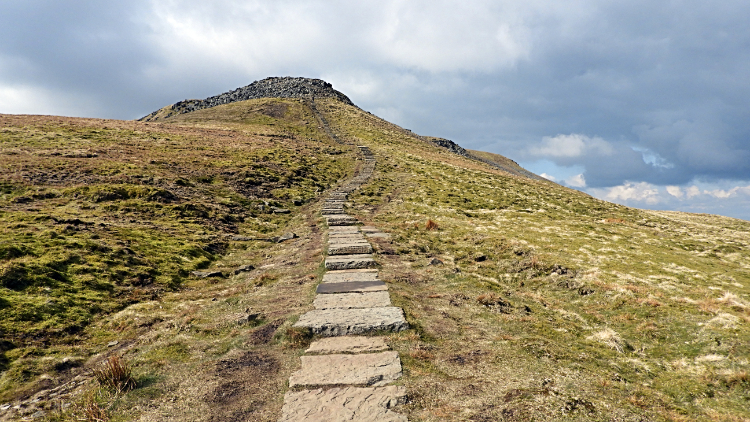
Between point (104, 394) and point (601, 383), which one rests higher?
point (601, 383)

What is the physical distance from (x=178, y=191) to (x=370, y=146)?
45212mm

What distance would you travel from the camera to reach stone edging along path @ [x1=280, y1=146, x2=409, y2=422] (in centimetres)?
560

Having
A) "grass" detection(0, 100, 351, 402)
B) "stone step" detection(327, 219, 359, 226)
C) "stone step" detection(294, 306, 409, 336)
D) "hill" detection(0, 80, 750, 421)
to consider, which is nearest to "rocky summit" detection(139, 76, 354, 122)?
"grass" detection(0, 100, 351, 402)

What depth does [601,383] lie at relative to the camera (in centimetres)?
655

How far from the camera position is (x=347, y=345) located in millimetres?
7746

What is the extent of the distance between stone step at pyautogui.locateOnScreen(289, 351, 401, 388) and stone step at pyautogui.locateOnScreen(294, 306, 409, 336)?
103 centimetres

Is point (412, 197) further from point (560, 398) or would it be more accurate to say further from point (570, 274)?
point (560, 398)

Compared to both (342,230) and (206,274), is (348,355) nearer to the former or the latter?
(206,274)

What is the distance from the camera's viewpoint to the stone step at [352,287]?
10.9 m

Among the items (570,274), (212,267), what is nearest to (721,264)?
(570,274)

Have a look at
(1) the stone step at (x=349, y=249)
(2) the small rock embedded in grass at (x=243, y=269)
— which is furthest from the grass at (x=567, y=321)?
(2) the small rock embedded in grass at (x=243, y=269)

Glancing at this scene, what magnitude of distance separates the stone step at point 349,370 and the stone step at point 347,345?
0.21m

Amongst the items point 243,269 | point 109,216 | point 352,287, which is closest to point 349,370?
point 352,287

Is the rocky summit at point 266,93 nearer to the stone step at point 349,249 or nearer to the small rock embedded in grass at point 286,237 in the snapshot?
the small rock embedded in grass at point 286,237
